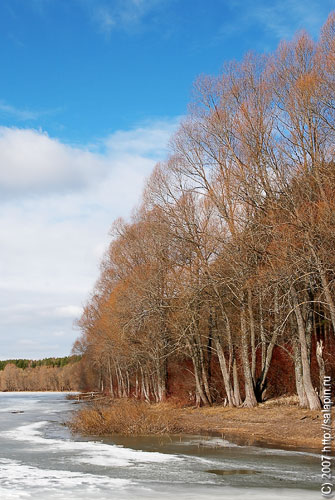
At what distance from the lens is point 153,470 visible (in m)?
13.9

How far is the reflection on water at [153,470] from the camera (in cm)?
1102

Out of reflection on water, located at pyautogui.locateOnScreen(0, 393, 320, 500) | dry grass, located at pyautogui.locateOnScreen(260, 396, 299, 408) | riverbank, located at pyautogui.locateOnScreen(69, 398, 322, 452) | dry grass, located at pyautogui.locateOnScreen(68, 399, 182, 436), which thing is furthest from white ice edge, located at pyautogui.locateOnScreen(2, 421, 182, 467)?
dry grass, located at pyautogui.locateOnScreen(260, 396, 299, 408)

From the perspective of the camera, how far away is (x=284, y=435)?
19.8 metres

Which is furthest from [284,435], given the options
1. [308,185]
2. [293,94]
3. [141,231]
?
[141,231]

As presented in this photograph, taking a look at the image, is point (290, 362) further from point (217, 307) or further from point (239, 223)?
point (239, 223)

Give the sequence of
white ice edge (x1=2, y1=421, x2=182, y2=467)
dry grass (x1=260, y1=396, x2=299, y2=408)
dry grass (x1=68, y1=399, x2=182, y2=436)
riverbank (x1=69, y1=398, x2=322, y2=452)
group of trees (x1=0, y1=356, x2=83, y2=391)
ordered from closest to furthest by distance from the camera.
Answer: white ice edge (x1=2, y1=421, x2=182, y2=467) < riverbank (x1=69, y1=398, x2=322, y2=452) < dry grass (x1=68, y1=399, x2=182, y2=436) < dry grass (x1=260, y1=396, x2=299, y2=408) < group of trees (x1=0, y1=356, x2=83, y2=391)

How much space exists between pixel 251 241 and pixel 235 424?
27.3 ft

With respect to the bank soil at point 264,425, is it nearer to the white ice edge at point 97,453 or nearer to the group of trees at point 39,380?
the white ice edge at point 97,453

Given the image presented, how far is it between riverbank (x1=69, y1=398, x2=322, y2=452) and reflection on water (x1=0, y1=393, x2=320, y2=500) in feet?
5.50

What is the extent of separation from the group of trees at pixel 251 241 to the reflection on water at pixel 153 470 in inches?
Answer: 263

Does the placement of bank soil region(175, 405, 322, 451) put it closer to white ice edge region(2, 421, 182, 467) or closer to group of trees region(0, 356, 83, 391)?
white ice edge region(2, 421, 182, 467)

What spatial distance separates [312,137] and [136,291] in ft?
51.6

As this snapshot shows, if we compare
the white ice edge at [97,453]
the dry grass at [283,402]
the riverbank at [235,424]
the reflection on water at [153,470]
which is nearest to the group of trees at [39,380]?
the dry grass at [283,402]

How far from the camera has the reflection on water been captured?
11016 millimetres
